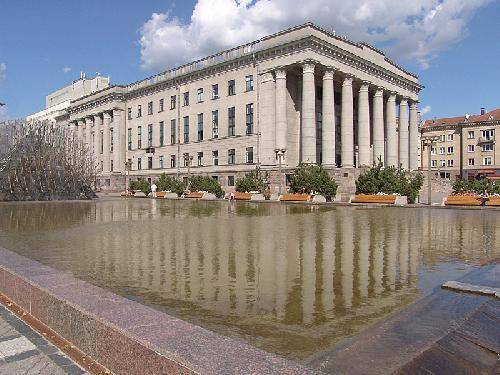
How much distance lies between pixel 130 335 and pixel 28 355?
4.56 feet

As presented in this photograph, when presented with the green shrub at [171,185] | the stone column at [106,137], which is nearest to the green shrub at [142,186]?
the green shrub at [171,185]

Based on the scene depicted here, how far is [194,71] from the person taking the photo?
6094cm

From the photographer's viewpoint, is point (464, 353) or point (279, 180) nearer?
point (464, 353)

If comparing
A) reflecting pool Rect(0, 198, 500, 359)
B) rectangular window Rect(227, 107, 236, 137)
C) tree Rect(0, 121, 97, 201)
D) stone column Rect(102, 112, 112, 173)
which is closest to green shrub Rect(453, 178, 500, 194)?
reflecting pool Rect(0, 198, 500, 359)

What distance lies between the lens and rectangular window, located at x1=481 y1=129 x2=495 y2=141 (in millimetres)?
82938

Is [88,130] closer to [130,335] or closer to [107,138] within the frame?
[107,138]

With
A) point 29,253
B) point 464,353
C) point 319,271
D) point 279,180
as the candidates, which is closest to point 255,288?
point 319,271

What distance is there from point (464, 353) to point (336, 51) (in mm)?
49093

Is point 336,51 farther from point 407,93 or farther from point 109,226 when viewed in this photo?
point 109,226

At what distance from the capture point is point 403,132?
64.8 meters

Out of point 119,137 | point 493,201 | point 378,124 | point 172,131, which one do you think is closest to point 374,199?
point 493,201

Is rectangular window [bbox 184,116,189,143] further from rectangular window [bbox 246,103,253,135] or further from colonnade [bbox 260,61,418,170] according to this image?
colonnade [bbox 260,61,418,170]

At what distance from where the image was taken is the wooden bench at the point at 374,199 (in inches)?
1275

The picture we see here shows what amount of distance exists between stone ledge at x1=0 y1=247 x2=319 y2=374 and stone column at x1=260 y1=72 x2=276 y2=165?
45335mm
